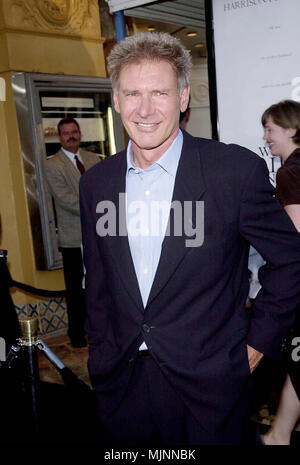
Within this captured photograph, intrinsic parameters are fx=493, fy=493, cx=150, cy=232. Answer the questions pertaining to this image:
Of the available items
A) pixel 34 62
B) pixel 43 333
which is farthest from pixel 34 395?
pixel 34 62

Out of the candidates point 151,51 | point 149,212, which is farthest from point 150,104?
point 149,212

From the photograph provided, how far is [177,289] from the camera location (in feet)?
4.78

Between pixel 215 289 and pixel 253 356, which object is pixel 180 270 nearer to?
pixel 215 289

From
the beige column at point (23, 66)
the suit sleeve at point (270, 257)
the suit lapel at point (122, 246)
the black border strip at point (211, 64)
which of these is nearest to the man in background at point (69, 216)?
the beige column at point (23, 66)

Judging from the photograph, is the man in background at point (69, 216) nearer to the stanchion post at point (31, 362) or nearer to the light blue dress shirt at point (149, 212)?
the stanchion post at point (31, 362)

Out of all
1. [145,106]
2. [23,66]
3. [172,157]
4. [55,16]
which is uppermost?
[55,16]

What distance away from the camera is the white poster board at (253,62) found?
271 centimetres

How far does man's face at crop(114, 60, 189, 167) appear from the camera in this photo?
1.50 meters

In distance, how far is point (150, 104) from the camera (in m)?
1.52

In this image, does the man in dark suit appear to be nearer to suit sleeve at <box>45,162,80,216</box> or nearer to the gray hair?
the gray hair

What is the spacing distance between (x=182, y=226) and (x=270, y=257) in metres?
0.28

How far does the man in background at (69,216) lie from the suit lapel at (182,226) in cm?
313

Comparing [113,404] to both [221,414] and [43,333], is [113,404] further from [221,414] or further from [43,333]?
[43,333]
